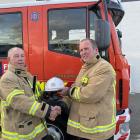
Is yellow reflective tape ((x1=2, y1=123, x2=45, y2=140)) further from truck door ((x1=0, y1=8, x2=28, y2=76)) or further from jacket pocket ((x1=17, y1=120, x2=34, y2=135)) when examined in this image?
truck door ((x1=0, y1=8, x2=28, y2=76))

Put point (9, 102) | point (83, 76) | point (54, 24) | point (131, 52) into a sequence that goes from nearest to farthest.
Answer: point (9, 102) < point (83, 76) < point (54, 24) < point (131, 52)

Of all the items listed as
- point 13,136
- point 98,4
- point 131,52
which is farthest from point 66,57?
point 131,52

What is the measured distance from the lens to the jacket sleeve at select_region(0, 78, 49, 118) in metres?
3.80

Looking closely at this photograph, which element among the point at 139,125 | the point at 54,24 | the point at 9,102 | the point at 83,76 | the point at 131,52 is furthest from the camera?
the point at 131,52

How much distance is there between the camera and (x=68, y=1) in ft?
17.4

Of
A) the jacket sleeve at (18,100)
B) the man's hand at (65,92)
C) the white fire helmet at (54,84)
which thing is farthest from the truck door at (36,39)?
the jacket sleeve at (18,100)

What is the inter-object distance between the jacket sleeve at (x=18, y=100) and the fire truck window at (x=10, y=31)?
165cm

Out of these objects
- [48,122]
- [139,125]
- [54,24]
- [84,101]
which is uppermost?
[54,24]

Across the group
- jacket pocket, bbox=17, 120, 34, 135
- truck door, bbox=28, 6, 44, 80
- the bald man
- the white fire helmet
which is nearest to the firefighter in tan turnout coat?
the bald man

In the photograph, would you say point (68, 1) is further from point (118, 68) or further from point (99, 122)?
point (99, 122)

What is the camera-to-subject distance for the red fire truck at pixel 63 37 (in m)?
5.19

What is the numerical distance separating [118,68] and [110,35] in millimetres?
477

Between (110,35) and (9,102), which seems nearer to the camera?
(9,102)

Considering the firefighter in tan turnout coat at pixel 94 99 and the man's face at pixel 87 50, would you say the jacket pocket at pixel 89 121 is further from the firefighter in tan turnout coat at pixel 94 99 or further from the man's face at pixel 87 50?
the man's face at pixel 87 50
